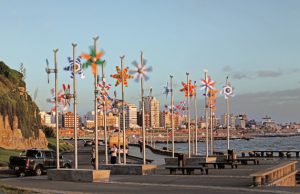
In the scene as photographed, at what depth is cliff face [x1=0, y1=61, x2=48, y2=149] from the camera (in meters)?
Result: 68.2

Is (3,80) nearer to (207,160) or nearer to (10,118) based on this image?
(10,118)

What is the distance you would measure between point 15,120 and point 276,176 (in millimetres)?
49579

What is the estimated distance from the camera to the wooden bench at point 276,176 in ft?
77.8

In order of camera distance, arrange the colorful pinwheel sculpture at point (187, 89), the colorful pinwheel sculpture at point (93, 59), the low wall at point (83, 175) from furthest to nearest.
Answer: the colorful pinwheel sculpture at point (187, 89) → the colorful pinwheel sculpture at point (93, 59) → the low wall at point (83, 175)

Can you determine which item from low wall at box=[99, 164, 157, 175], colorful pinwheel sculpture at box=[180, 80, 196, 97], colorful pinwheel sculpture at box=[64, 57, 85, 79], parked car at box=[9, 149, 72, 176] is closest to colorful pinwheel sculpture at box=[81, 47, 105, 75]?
colorful pinwheel sculpture at box=[64, 57, 85, 79]

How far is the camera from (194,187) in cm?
2353

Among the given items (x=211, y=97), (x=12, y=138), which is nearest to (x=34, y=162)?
(x=211, y=97)

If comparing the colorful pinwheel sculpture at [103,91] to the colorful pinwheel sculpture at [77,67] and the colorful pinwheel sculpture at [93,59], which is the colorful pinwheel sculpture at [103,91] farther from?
the colorful pinwheel sculpture at [93,59]

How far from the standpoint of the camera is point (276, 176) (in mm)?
27891

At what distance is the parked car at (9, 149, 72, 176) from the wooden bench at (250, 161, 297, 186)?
559 inches

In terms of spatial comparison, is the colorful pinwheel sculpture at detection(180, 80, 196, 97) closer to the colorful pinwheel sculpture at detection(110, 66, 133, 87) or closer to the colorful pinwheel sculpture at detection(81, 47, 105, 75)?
the colorful pinwheel sculpture at detection(110, 66, 133, 87)

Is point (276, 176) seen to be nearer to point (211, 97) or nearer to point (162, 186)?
point (162, 186)

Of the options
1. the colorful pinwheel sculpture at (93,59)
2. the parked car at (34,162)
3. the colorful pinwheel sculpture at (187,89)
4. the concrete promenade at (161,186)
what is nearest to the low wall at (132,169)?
the concrete promenade at (161,186)

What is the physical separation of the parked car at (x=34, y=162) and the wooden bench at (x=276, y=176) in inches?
559
